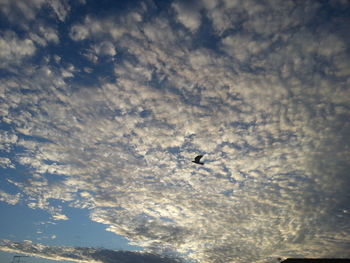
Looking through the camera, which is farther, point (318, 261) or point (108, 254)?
point (108, 254)

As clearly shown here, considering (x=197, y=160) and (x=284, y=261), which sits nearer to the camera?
(x=197, y=160)

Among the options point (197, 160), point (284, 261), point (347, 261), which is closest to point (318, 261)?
point (347, 261)

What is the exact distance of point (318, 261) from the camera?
26.1 metres

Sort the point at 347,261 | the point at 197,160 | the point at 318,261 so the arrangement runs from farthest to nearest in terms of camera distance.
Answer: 1. the point at 318,261
2. the point at 347,261
3. the point at 197,160

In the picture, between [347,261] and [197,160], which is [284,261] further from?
[197,160]

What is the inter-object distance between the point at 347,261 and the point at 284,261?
8.12 m

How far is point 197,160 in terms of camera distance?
53.0 feet

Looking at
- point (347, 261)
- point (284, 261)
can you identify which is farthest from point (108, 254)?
point (347, 261)

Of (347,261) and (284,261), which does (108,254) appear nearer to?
(284,261)

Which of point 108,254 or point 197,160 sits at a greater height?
point 197,160

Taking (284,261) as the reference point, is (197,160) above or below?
above

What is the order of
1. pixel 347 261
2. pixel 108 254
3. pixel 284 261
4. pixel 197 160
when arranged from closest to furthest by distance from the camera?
pixel 197 160
pixel 347 261
pixel 284 261
pixel 108 254

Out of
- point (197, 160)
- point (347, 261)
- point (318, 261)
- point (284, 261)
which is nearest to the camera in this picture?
point (197, 160)

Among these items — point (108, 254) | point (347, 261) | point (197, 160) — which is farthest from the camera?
point (108, 254)
